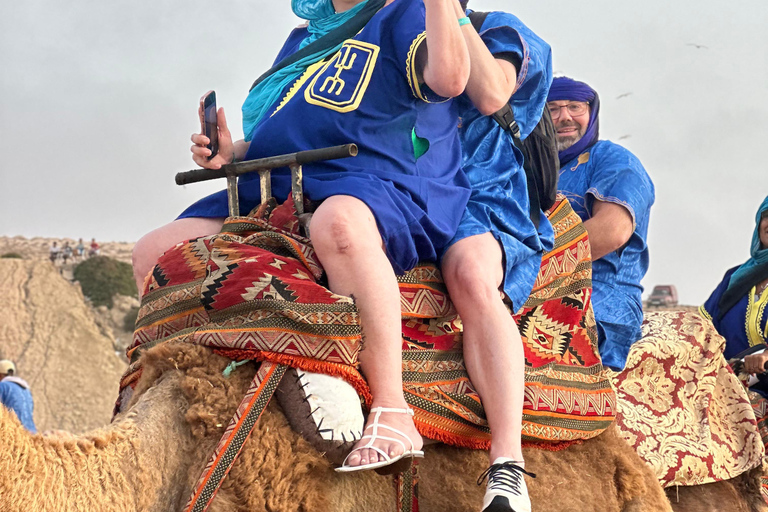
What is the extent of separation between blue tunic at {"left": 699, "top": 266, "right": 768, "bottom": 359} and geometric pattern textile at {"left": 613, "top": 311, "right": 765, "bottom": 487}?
223 centimetres

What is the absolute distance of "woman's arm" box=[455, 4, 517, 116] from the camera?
124 inches

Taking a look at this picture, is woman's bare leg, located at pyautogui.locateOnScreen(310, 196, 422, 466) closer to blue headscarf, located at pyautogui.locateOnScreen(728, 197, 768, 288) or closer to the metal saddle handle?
the metal saddle handle

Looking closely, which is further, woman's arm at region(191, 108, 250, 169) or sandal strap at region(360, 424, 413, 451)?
woman's arm at region(191, 108, 250, 169)

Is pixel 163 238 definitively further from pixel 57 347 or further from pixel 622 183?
pixel 57 347

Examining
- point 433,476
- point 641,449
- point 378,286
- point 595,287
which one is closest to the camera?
point 378,286

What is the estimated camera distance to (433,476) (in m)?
3.02

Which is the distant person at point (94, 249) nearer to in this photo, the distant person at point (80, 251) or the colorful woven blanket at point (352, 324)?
the distant person at point (80, 251)

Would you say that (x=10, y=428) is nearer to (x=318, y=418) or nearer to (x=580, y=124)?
(x=318, y=418)

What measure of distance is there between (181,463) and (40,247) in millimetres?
55233

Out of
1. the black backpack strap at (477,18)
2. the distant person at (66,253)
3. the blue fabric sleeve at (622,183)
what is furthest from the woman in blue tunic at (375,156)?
the distant person at (66,253)

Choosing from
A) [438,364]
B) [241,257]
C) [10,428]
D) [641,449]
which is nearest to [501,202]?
[438,364]

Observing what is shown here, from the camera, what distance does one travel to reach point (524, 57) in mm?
3455

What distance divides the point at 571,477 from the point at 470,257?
0.99 metres

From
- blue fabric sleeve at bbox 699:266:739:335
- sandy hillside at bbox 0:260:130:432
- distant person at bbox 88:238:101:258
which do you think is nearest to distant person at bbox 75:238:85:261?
distant person at bbox 88:238:101:258
